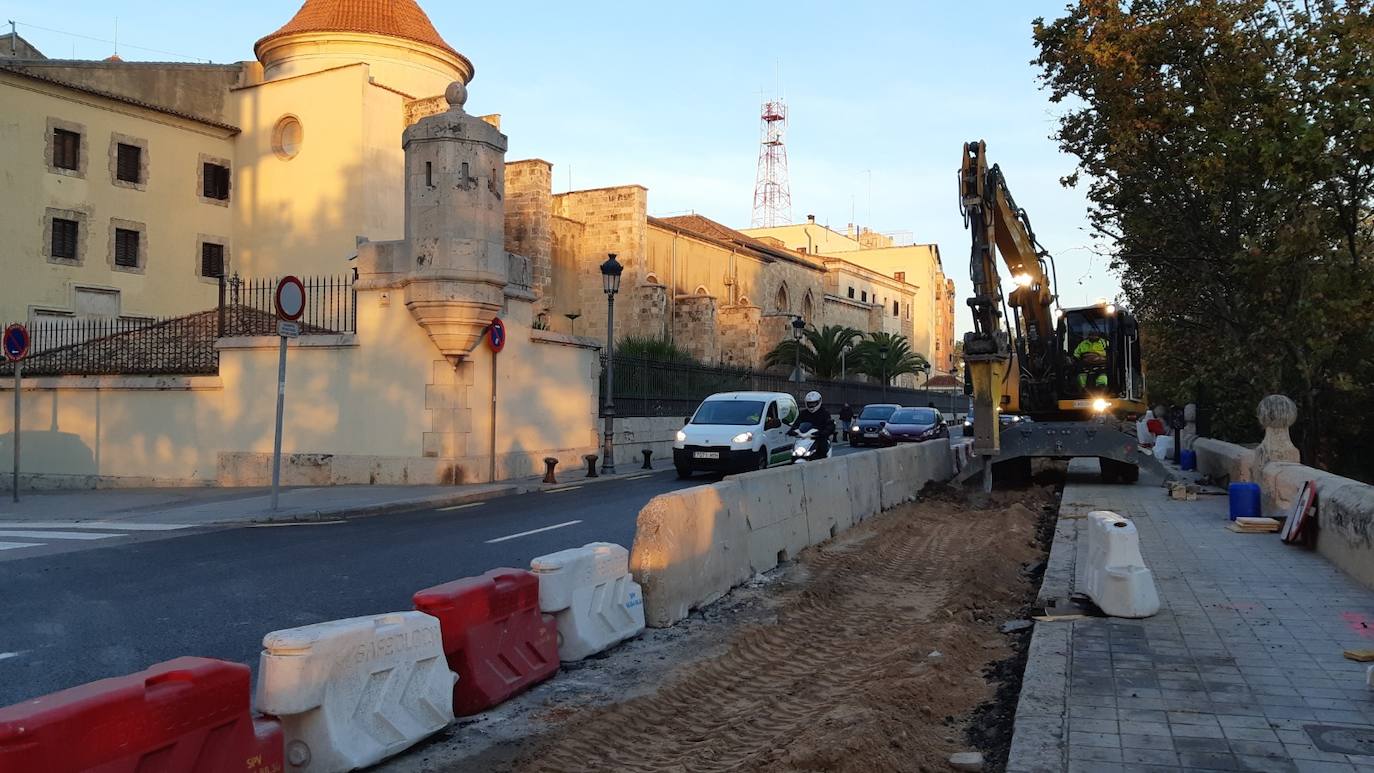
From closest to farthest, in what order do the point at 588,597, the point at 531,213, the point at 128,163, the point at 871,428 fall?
the point at 588,597, the point at 871,428, the point at 128,163, the point at 531,213

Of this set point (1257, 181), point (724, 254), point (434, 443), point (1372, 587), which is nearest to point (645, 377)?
point (434, 443)

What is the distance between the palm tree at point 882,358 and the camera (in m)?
58.0

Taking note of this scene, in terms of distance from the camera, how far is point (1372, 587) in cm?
823

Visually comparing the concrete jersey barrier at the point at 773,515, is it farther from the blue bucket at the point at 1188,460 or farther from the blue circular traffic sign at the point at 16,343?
the blue bucket at the point at 1188,460

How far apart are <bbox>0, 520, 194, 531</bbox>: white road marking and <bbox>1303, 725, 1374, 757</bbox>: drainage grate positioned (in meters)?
12.6

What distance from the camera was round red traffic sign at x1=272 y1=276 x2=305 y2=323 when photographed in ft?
47.6

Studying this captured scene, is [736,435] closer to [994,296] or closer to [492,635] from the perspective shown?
[994,296]

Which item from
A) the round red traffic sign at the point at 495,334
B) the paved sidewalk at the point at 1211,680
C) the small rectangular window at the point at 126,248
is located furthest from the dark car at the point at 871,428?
the small rectangular window at the point at 126,248

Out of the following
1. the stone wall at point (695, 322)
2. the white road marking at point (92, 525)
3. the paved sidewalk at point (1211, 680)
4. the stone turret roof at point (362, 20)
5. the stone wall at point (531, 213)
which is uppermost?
the stone turret roof at point (362, 20)

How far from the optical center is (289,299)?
14.6 m

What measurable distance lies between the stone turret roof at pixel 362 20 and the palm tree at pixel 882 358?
28.5m

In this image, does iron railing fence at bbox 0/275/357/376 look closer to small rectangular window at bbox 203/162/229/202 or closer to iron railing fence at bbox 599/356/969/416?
iron railing fence at bbox 599/356/969/416

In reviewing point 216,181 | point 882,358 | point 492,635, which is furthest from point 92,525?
point 882,358

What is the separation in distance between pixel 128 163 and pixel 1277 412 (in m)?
35.9
